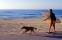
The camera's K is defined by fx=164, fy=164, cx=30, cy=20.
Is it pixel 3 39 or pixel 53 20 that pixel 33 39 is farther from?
pixel 53 20

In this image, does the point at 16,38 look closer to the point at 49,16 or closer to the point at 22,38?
the point at 22,38

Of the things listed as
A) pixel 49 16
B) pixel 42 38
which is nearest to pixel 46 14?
pixel 49 16

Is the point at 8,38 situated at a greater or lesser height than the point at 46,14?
lesser

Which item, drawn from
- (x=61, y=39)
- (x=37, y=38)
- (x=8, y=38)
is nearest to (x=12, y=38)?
(x=8, y=38)

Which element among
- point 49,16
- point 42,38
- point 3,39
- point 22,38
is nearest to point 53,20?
point 49,16

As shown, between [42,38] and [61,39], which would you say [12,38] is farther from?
[61,39]

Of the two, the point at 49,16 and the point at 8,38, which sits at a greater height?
the point at 49,16

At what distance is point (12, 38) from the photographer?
887cm

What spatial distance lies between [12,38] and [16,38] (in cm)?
22

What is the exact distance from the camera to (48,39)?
8633 mm

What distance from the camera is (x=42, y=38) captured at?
8.90 metres

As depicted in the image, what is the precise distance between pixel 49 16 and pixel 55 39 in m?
2.15

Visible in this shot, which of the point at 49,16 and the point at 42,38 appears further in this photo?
the point at 49,16

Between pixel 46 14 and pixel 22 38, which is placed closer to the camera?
pixel 22 38
